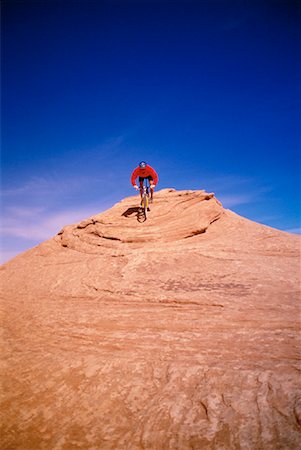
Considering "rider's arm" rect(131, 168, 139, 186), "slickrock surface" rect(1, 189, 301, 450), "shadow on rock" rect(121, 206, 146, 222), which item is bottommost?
"slickrock surface" rect(1, 189, 301, 450)

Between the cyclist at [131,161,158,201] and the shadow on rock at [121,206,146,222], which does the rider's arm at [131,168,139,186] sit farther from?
the shadow on rock at [121,206,146,222]

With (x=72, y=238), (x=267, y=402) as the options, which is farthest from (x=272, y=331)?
(x=72, y=238)

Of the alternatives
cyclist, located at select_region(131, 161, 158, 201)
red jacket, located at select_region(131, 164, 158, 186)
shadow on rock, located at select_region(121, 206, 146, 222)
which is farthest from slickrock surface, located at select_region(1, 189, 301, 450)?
red jacket, located at select_region(131, 164, 158, 186)

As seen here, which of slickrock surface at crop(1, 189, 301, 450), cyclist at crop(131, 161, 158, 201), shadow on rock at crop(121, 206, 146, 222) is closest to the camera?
slickrock surface at crop(1, 189, 301, 450)

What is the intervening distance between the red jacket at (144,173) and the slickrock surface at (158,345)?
3.56 m

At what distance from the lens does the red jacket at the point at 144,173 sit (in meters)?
13.3

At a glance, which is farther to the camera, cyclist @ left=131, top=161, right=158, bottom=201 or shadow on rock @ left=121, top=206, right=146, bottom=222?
cyclist @ left=131, top=161, right=158, bottom=201

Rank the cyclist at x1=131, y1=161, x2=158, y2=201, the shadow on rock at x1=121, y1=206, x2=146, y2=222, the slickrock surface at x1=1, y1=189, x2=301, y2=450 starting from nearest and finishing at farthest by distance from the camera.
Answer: the slickrock surface at x1=1, y1=189, x2=301, y2=450, the shadow on rock at x1=121, y1=206, x2=146, y2=222, the cyclist at x1=131, y1=161, x2=158, y2=201

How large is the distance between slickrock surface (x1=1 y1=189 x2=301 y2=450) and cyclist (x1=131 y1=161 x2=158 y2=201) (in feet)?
10.8

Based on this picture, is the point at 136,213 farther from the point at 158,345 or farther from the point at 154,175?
the point at 158,345

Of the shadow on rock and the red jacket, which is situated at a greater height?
the red jacket

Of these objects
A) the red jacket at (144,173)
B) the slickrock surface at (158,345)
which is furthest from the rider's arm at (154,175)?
the slickrock surface at (158,345)

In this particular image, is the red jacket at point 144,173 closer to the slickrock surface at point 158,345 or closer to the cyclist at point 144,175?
the cyclist at point 144,175

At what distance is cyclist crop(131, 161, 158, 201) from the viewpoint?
13209 millimetres
